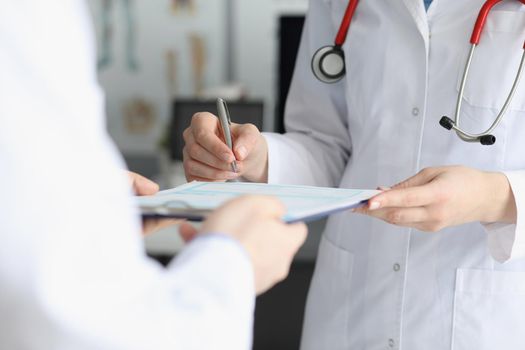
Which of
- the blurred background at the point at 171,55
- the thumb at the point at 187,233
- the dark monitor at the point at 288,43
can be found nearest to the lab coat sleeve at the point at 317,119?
the thumb at the point at 187,233

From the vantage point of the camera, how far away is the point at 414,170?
3.98ft

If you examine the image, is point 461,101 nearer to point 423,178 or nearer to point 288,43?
point 423,178

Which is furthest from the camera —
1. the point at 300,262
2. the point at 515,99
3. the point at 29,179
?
the point at 300,262

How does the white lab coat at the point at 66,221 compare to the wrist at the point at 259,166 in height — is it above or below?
above

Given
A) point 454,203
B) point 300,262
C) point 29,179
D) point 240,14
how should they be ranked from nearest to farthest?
1. point 29,179
2. point 454,203
3. point 300,262
4. point 240,14

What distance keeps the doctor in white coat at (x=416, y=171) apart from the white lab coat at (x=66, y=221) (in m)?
0.53

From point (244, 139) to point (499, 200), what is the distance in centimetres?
37

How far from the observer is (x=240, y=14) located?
13.6 ft

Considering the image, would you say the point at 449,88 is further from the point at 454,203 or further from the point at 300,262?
the point at 300,262

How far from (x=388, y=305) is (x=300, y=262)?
1.49 metres

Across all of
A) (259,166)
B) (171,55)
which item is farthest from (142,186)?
(171,55)

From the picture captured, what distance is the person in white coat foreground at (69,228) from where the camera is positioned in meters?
0.51

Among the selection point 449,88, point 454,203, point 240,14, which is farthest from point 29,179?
point 240,14

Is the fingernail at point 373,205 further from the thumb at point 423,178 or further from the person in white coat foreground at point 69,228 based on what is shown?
the person in white coat foreground at point 69,228
